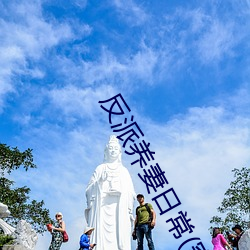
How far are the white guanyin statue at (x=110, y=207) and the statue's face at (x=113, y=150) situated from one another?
38 centimetres

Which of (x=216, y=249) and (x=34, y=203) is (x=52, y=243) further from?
(x=34, y=203)

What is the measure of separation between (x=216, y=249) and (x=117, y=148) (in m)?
6.12

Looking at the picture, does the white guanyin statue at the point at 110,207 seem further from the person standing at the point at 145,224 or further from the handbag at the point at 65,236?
the handbag at the point at 65,236

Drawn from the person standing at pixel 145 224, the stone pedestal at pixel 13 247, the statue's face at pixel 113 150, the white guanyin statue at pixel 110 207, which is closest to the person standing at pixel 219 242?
the person standing at pixel 145 224

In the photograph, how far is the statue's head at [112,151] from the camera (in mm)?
15125

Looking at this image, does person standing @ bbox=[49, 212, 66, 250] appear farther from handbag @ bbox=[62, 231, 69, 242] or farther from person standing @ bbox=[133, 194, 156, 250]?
person standing @ bbox=[133, 194, 156, 250]

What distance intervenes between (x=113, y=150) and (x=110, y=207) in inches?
74.0

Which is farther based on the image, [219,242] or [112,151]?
[112,151]

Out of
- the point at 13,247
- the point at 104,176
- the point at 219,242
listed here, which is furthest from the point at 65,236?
the point at 104,176

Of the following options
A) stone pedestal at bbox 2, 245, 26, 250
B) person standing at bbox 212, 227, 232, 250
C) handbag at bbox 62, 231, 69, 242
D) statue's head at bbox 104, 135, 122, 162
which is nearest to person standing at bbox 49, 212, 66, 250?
handbag at bbox 62, 231, 69, 242

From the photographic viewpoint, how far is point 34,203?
→ 19969 millimetres

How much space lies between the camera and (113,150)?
15156mm

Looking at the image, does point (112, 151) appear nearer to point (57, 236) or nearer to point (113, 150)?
point (113, 150)

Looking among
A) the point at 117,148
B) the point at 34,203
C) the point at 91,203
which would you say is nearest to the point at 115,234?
the point at 91,203
